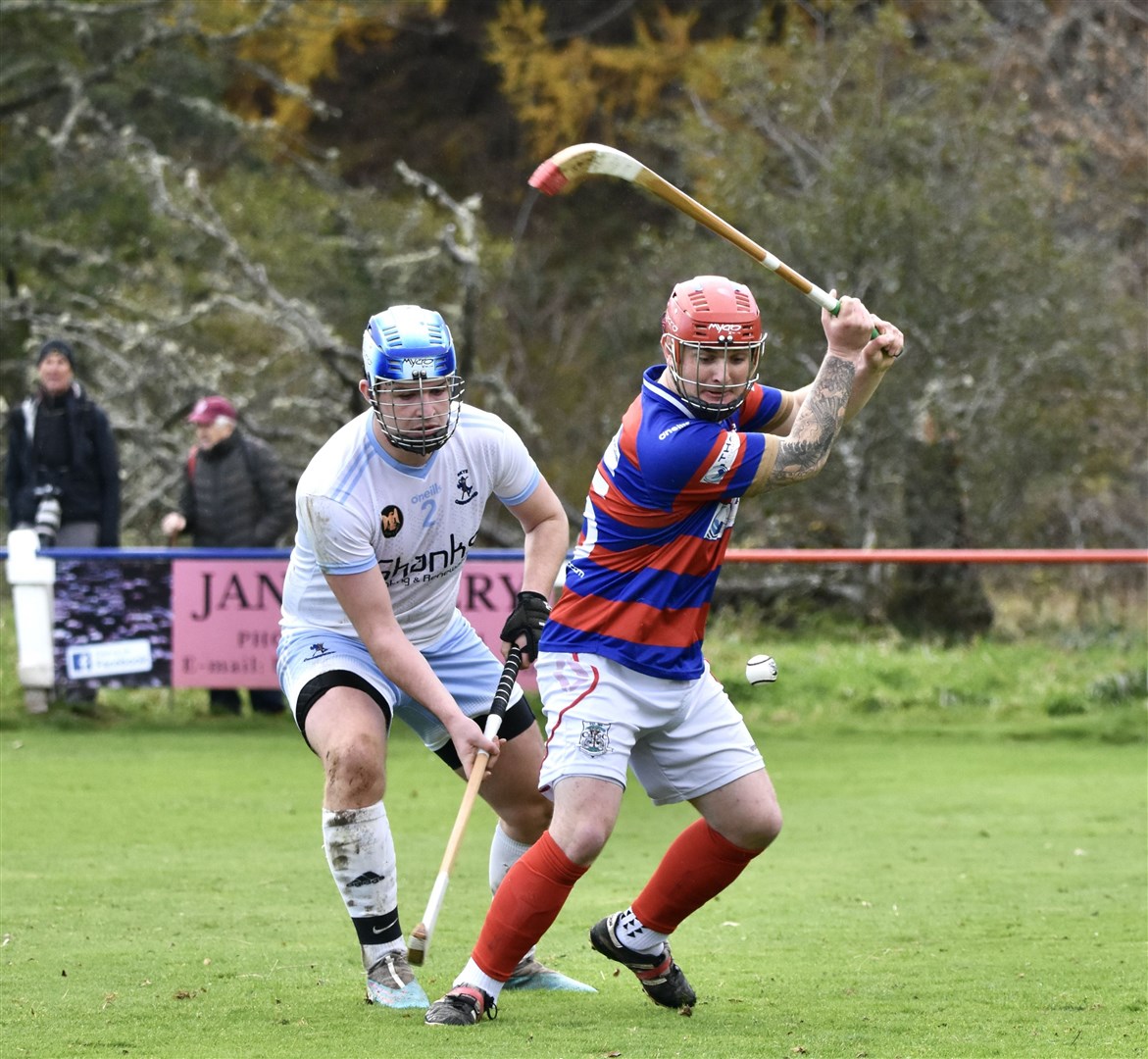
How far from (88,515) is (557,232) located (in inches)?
658

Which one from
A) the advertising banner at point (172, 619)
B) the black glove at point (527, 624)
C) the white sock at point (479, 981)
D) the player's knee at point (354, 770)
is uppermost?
the black glove at point (527, 624)

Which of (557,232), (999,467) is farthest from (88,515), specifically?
(557,232)

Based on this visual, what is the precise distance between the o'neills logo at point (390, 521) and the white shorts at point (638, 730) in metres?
0.54

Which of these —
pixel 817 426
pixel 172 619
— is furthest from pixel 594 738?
pixel 172 619

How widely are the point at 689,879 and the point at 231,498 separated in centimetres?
707

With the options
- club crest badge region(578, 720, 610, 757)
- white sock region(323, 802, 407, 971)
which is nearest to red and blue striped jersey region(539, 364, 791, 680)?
club crest badge region(578, 720, 610, 757)

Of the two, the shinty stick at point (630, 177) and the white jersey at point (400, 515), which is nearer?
the white jersey at point (400, 515)

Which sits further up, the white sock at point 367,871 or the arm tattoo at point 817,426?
the arm tattoo at point 817,426

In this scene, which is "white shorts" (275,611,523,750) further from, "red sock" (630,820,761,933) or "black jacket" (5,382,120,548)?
"black jacket" (5,382,120,548)

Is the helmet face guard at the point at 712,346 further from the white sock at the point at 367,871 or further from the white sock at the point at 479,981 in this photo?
the white sock at the point at 479,981

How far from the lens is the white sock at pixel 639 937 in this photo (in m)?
5.23

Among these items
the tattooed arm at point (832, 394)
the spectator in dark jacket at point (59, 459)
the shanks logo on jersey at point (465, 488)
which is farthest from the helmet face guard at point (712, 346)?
the spectator in dark jacket at point (59, 459)

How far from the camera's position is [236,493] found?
1173 cm

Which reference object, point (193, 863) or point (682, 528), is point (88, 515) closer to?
point (193, 863)
